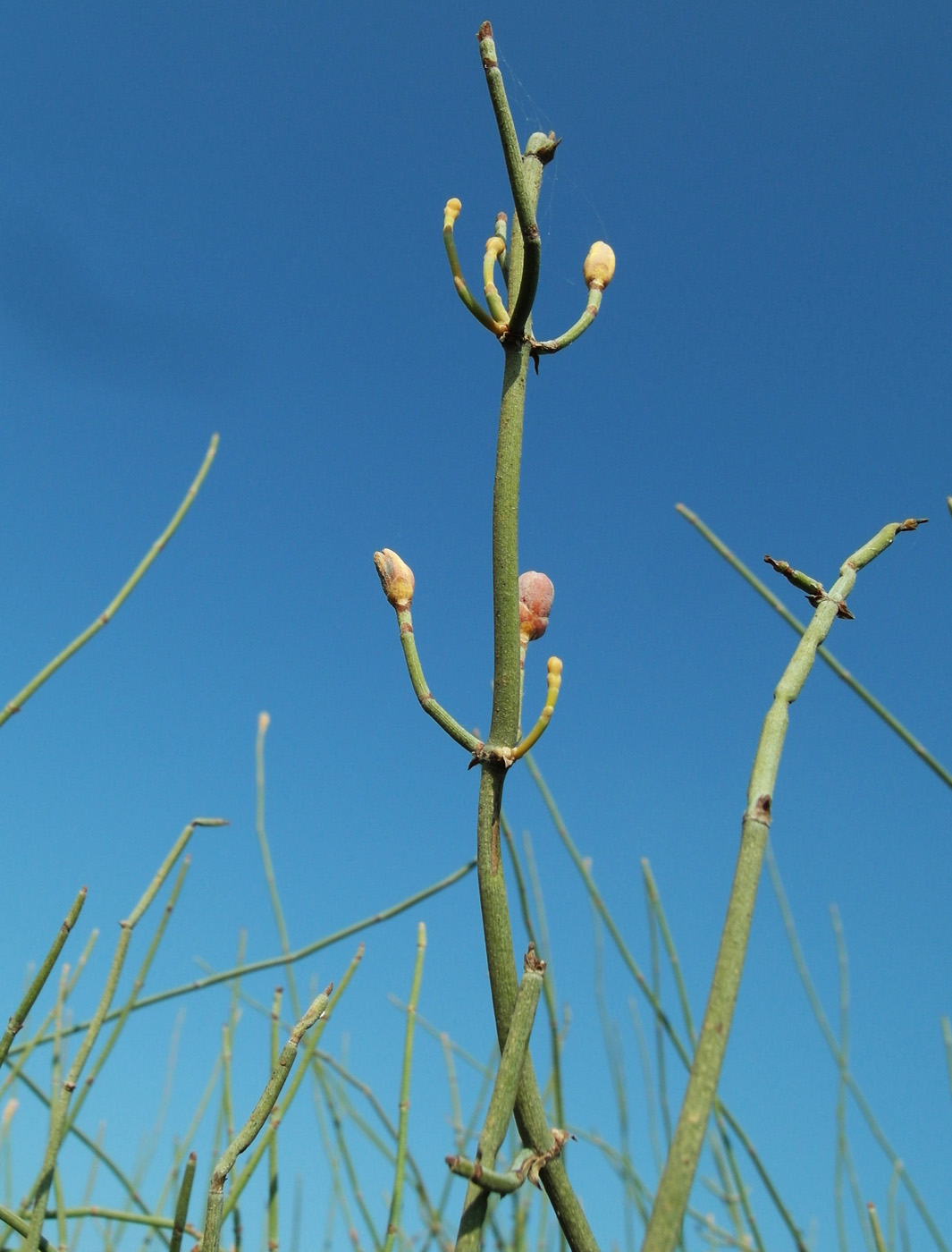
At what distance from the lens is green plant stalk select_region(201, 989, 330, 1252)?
489 millimetres

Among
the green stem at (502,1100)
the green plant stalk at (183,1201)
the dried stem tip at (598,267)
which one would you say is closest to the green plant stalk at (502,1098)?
the green stem at (502,1100)

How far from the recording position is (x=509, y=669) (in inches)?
17.8

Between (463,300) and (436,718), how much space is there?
22 centimetres

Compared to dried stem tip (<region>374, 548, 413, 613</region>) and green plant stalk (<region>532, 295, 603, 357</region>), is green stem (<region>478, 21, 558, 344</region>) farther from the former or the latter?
dried stem tip (<region>374, 548, 413, 613</region>)

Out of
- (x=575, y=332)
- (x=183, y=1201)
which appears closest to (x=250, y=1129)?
(x=183, y=1201)

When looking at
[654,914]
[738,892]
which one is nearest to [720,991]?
[738,892]

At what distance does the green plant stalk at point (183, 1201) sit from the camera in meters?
0.57

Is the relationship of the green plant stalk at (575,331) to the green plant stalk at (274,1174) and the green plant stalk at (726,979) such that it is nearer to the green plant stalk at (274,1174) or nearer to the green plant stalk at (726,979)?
the green plant stalk at (726,979)

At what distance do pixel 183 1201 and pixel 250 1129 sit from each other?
0.59 feet

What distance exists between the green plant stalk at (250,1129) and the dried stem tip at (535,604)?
210 mm

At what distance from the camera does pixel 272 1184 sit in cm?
89

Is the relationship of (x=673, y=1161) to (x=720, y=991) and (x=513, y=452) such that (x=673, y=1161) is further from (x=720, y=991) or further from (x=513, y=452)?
(x=513, y=452)

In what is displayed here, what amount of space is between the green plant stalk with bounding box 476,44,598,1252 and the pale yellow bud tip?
0.20 feet

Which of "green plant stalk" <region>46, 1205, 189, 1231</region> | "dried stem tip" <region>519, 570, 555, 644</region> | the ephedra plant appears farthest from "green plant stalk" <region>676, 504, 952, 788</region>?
"green plant stalk" <region>46, 1205, 189, 1231</region>
